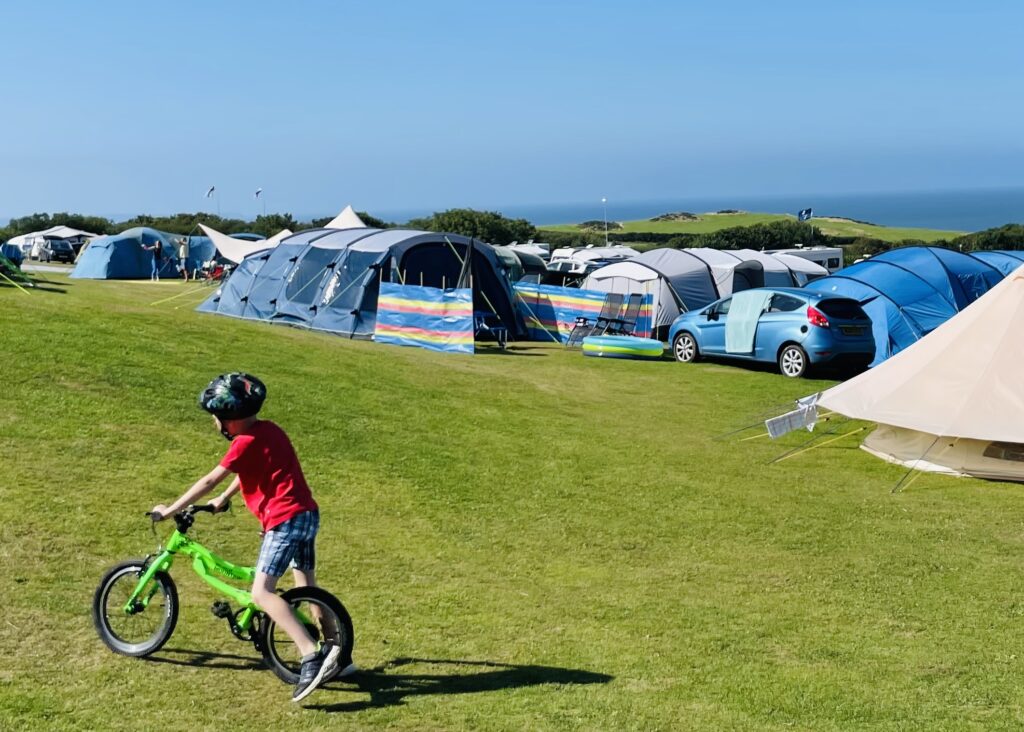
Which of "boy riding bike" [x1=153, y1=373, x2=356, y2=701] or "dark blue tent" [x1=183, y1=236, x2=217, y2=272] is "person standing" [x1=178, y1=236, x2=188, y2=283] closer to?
"dark blue tent" [x1=183, y1=236, x2=217, y2=272]

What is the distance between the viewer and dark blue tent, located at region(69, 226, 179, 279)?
41594 mm

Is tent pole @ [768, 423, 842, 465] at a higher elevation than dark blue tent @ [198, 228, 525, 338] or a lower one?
lower

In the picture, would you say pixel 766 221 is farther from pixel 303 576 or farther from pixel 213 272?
pixel 303 576

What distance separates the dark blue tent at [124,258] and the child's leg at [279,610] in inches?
1495

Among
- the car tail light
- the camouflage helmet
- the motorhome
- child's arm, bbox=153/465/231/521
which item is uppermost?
the motorhome

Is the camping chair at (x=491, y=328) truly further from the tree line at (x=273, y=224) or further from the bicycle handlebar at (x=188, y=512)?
the tree line at (x=273, y=224)

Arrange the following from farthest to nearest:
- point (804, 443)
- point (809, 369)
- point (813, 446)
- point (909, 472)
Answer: point (809, 369)
point (804, 443)
point (813, 446)
point (909, 472)

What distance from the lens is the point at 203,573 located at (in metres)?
6.32

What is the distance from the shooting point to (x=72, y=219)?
65.8 meters

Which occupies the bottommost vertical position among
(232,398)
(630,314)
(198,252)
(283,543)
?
(630,314)

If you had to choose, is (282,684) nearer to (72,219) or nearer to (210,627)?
(210,627)

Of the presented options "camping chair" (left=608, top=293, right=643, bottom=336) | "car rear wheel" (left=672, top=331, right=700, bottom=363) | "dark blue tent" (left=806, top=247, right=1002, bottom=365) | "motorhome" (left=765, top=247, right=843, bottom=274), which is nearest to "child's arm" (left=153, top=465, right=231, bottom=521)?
"dark blue tent" (left=806, top=247, right=1002, bottom=365)

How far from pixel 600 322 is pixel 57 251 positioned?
1460 inches

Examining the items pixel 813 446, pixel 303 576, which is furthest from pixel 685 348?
pixel 303 576
